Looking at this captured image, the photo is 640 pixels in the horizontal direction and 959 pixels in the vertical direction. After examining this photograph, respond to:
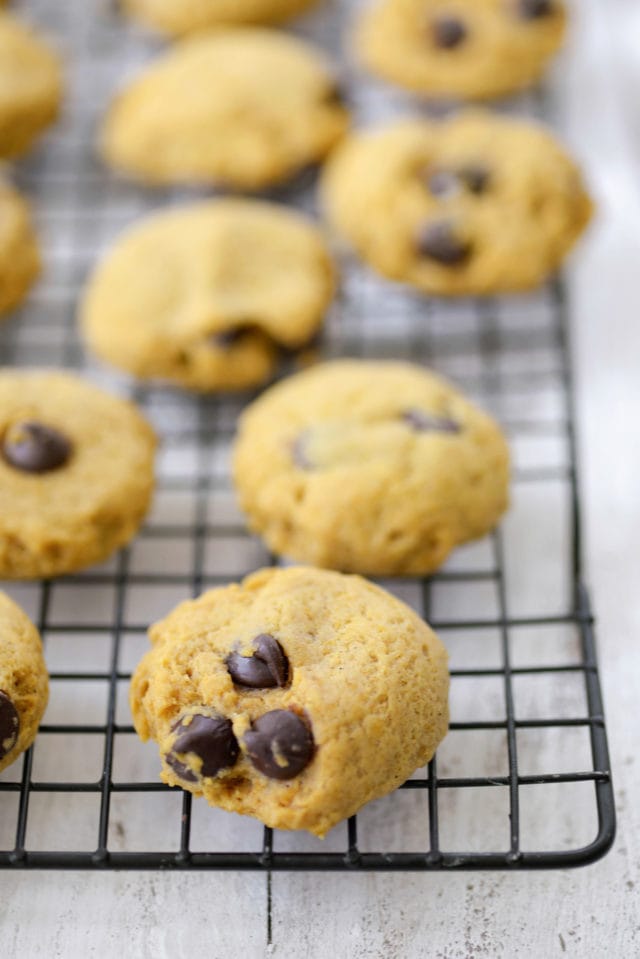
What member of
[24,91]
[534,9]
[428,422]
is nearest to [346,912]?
[428,422]

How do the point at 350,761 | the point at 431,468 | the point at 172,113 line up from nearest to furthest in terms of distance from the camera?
the point at 350,761 → the point at 431,468 → the point at 172,113

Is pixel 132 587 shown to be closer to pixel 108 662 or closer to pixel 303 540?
pixel 108 662

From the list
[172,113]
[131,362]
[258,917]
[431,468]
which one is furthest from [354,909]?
[172,113]

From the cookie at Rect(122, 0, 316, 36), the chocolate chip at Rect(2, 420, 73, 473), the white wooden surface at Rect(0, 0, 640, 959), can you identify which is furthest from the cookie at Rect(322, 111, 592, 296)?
the white wooden surface at Rect(0, 0, 640, 959)

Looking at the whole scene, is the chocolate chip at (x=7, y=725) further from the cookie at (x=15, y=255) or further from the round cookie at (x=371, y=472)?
the cookie at (x=15, y=255)

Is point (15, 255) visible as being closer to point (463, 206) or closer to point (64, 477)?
point (64, 477)

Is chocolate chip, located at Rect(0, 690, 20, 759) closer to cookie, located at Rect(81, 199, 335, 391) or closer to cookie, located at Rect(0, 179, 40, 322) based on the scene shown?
cookie, located at Rect(81, 199, 335, 391)
